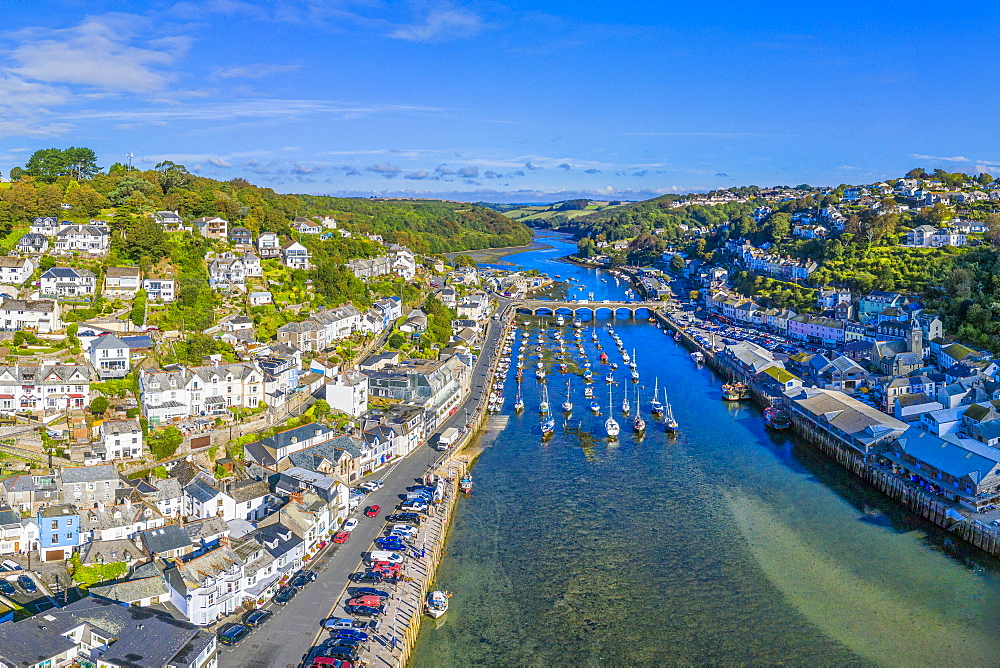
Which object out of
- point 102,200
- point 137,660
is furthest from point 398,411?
point 102,200

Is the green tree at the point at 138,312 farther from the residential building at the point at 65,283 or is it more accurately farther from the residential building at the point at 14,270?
the residential building at the point at 14,270

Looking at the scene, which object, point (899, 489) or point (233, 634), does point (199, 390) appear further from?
point (899, 489)

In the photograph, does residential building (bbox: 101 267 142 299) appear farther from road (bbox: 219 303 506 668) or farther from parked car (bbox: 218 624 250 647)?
parked car (bbox: 218 624 250 647)

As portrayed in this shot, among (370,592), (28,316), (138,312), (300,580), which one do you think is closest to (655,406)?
(370,592)

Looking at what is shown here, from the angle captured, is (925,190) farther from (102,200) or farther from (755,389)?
(102,200)

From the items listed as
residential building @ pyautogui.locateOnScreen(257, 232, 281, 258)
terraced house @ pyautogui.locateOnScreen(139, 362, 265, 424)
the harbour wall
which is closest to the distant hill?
residential building @ pyautogui.locateOnScreen(257, 232, 281, 258)

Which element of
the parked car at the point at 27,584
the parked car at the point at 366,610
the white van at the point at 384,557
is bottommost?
the parked car at the point at 366,610

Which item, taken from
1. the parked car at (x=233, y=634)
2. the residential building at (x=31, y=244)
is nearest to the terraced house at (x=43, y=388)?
the parked car at (x=233, y=634)
